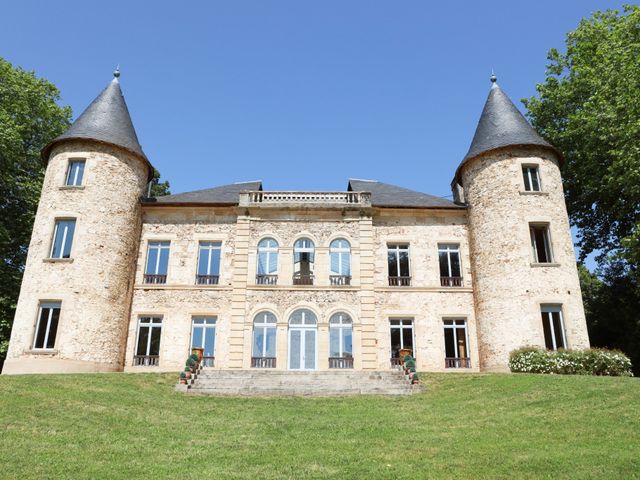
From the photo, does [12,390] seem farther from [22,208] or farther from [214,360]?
[22,208]

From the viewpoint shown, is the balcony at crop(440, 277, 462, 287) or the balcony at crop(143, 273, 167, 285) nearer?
the balcony at crop(143, 273, 167, 285)

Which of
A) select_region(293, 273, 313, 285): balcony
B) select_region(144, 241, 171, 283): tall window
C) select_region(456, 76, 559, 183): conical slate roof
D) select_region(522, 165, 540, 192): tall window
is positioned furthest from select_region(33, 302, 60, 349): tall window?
select_region(522, 165, 540, 192): tall window

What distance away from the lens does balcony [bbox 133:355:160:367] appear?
1975cm

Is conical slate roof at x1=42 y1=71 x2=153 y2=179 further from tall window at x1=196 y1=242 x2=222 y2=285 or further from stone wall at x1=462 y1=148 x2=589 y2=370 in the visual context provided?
stone wall at x1=462 y1=148 x2=589 y2=370

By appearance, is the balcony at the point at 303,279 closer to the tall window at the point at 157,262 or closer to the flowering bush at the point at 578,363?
the tall window at the point at 157,262

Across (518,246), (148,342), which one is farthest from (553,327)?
(148,342)

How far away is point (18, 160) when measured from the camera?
23812mm

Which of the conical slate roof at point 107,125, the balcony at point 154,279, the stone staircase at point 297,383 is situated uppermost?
the conical slate roof at point 107,125

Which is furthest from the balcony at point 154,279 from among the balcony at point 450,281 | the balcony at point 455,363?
the balcony at point 455,363

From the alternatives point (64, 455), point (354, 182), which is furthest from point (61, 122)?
point (64, 455)

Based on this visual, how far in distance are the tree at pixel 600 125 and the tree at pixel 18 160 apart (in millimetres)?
24531

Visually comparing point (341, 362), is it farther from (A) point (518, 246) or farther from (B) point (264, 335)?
(A) point (518, 246)

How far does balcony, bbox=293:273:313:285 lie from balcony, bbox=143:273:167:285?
208 inches

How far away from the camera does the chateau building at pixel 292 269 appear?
18906mm
